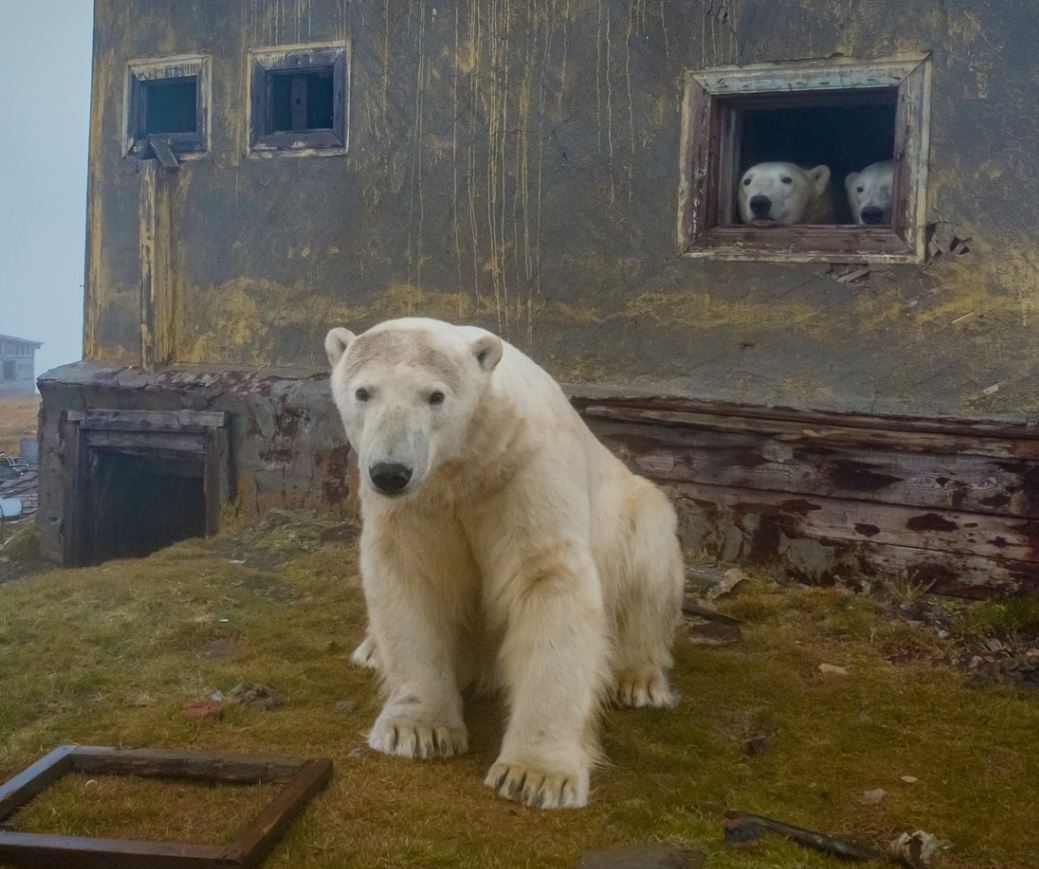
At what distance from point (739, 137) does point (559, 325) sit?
4.71 ft

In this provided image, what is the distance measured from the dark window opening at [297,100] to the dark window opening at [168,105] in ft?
2.04

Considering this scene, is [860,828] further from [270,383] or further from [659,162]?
[270,383]

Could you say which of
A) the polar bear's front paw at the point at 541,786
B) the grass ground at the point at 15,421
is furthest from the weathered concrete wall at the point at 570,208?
the grass ground at the point at 15,421

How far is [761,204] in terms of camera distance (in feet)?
19.3

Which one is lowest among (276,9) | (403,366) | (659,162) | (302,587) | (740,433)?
(302,587)

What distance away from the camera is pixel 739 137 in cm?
592

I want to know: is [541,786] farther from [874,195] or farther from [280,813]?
[874,195]

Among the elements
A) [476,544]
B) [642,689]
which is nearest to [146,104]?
[476,544]

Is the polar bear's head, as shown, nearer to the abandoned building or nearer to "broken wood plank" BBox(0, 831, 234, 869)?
"broken wood plank" BBox(0, 831, 234, 869)

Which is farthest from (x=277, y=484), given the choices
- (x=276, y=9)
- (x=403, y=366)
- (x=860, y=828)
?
(x=860, y=828)

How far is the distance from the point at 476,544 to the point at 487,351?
0.59m

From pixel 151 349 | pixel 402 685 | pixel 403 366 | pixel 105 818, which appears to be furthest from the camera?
pixel 151 349

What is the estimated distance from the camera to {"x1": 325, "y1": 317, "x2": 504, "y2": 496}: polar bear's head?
9.05 feet

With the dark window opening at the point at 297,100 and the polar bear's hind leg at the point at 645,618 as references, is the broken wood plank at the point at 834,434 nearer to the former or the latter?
the polar bear's hind leg at the point at 645,618
